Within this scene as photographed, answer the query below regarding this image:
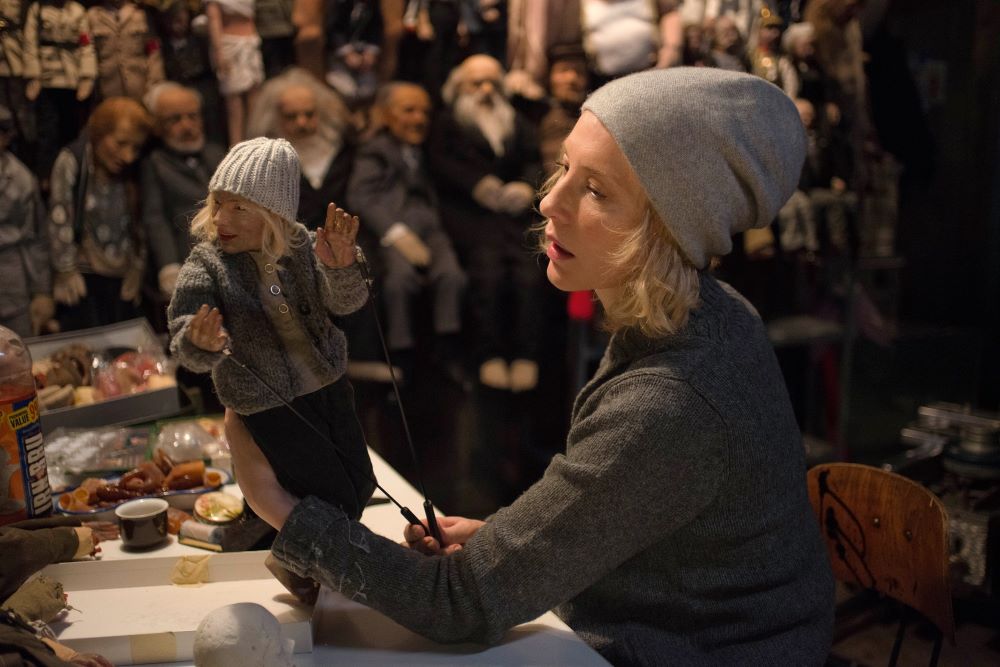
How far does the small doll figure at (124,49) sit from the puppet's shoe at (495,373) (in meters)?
1.48

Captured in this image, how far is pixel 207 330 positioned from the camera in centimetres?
81

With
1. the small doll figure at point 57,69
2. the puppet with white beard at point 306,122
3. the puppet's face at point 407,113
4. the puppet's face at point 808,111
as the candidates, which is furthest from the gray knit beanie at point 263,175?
the puppet's face at point 808,111

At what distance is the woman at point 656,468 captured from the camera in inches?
37.1

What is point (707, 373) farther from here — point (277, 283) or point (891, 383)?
point (891, 383)

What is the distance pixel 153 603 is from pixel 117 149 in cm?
180

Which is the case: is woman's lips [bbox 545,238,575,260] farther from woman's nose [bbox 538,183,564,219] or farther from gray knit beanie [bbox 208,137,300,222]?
gray knit beanie [bbox 208,137,300,222]

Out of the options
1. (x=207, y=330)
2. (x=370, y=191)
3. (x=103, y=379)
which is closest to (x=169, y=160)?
(x=370, y=191)

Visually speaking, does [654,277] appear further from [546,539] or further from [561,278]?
[546,539]

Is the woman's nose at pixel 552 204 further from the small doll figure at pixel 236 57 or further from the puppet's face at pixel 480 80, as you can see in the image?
the puppet's face at pixel 480 80

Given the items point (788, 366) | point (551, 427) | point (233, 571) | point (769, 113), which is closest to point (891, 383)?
point (788, 366)

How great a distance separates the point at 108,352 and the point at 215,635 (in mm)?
1248

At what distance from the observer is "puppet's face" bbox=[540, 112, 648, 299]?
1015 millimetres

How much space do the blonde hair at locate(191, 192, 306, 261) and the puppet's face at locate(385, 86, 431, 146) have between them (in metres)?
1.99

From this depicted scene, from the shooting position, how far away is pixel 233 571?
3.51ft
